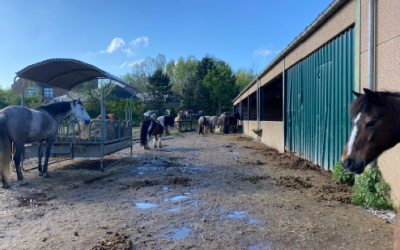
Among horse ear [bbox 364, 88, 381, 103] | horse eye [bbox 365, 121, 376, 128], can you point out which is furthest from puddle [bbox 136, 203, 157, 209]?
horse ear [bbox 364, 88, 381, 103]

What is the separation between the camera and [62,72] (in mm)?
7551

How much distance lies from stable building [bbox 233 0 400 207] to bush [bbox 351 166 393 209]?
105mm

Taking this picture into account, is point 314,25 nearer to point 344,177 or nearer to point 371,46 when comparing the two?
point 371,46

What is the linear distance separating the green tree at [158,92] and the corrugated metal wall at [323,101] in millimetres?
25554

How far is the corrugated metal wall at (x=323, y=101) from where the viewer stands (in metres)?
5.24

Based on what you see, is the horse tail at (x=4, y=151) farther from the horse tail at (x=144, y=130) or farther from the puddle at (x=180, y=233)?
the horse tail at (x=144, y=130)

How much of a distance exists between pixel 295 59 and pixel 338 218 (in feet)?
21.0

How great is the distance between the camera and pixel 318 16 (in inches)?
241

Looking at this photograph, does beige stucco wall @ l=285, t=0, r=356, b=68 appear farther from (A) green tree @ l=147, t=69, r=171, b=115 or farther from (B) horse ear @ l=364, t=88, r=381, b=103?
(A) green tree @ l=147, t=69, r=171, b=115

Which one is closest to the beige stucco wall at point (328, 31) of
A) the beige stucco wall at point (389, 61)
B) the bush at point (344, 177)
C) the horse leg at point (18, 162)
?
the beige stucco wall at point (389, 61)

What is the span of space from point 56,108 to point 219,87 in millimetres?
30340

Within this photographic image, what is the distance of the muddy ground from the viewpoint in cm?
266

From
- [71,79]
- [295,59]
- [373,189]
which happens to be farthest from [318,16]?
[71,79]

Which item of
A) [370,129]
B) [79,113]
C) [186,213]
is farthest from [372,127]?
[79,113]
